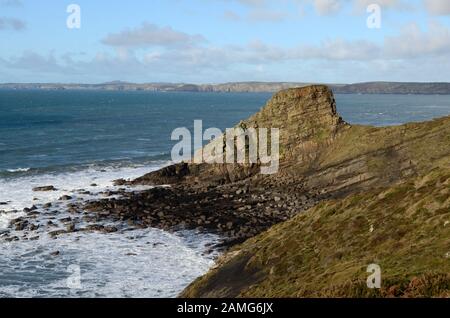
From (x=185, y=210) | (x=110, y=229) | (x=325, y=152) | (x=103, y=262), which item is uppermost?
(x=325, y=152)

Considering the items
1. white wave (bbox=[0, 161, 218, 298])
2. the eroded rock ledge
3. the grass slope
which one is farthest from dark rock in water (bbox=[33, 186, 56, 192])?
the grass slope

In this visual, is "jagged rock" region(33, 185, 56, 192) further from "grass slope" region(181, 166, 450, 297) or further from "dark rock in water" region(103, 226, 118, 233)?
"grass slope" region(181, 166, 450, 297)

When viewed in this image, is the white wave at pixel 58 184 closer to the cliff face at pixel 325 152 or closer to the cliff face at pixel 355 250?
the cliff face at pixel 325 152

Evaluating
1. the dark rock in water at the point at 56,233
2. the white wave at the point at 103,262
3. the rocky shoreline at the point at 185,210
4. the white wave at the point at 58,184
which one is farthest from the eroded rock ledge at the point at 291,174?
the dark rock in water at the point at 56,233

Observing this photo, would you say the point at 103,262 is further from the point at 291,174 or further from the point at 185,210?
the point at 291,174

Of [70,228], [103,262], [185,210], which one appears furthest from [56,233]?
[185,210]

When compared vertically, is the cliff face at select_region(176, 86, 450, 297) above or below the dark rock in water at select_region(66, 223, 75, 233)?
above

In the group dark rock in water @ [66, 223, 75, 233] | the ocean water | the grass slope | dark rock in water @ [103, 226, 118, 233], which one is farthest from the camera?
dark rock in water @ [103, 226, 118, 233]

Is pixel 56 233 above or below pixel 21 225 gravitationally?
below

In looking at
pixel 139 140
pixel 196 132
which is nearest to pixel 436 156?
pixel 139 140

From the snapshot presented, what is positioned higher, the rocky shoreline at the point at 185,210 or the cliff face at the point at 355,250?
the cliff face at the point at 355,250

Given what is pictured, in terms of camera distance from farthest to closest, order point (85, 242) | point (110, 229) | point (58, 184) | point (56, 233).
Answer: point (58, 184) < point (110, 229) < point (56, 233) < point (85, 242)
